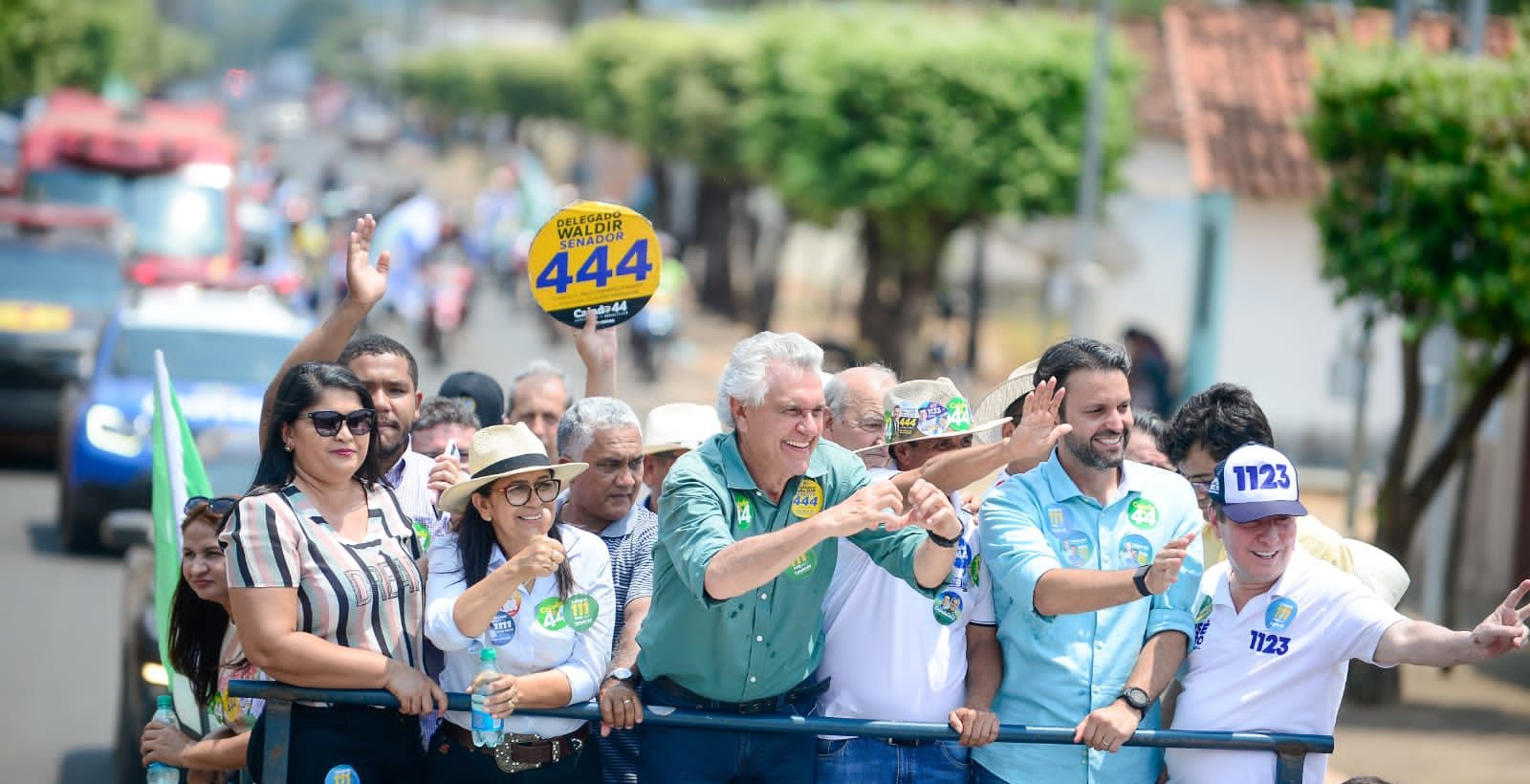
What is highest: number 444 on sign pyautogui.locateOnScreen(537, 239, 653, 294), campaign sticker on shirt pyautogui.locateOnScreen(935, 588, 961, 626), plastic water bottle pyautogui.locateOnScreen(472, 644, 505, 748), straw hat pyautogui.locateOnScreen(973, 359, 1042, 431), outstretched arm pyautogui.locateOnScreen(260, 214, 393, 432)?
number 444 on sign pyautogui.locateOnScreen(537, 239, 653, 294)

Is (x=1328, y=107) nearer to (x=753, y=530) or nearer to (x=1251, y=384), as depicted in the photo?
(x=753, y=530)

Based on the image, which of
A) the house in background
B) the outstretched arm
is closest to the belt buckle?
the outstretched arm

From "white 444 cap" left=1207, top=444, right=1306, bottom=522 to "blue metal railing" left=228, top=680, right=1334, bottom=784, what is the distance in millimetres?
561

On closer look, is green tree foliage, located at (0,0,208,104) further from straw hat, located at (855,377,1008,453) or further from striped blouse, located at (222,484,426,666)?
straw hat, located at (855,377,1008,453)

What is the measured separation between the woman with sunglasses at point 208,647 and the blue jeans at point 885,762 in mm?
1603

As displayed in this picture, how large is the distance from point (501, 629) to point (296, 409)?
79 centimetres

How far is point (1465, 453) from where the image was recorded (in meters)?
13.3

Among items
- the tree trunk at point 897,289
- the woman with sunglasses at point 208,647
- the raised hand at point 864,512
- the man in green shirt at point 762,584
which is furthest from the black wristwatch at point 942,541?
the tree trunk at point 897,289

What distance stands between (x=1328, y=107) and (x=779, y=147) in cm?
1446

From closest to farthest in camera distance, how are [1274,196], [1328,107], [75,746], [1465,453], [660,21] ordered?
1. [75,746]
2. [1328,107]
3. [1465,453]
4. [1274,196]
5. [660,21]

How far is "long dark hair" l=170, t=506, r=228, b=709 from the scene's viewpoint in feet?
17.7

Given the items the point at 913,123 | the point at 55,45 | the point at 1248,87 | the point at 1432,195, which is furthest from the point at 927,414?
the point at 55,45

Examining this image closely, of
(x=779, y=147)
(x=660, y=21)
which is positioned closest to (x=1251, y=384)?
(x=779, y=147)

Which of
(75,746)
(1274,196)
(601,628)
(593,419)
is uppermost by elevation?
(1274,196)
